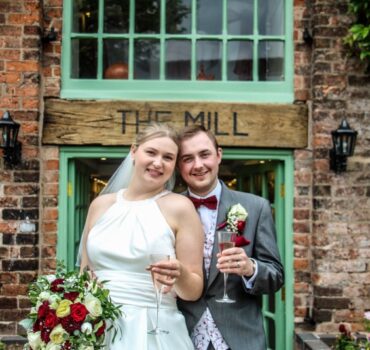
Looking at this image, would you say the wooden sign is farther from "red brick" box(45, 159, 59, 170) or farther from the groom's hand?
the groom's hand

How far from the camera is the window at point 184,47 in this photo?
4.76 m

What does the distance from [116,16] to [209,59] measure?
2.89 ft

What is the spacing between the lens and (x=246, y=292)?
281 cm

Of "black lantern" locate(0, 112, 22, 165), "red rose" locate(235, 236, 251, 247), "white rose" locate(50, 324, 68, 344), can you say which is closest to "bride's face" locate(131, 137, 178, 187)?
"red rose" locate(235, 236, 251, 247)

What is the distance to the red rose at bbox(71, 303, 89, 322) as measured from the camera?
2.40 meters

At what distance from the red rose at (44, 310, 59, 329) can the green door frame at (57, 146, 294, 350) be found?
86.4 inches

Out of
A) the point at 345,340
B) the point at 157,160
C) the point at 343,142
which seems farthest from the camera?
the point at 343,142

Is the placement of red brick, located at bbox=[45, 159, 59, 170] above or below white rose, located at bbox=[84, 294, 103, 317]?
above

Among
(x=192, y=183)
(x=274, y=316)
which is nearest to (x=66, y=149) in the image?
(x=192, y=183)

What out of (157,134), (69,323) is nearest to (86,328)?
(69,323)

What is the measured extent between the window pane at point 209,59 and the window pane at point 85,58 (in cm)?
91

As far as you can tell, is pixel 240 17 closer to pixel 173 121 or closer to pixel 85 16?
pixel 173 121

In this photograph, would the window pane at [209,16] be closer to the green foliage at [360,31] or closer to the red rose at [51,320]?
the green foliage at [360,31]

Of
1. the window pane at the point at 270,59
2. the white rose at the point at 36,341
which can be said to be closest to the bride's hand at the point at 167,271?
the white rose at the point at 36,341
